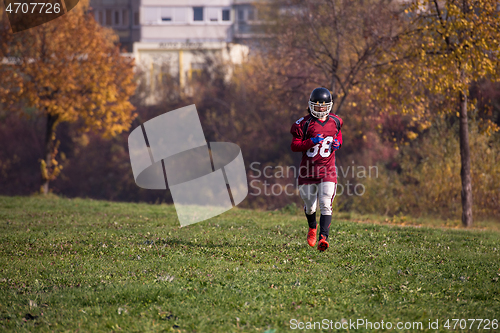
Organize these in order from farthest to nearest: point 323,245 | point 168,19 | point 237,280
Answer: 1. point 168,19
2. point 323,245
3. point 237,280

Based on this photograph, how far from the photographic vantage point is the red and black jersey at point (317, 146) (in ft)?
26.8

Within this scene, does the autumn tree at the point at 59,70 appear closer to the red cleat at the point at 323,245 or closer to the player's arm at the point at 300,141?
the player's arm at the point at 300,141

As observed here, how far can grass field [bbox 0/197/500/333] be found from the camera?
5.26 metres

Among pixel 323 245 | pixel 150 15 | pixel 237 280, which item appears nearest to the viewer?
pixel 237 280

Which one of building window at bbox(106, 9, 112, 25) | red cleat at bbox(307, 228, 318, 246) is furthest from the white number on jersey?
building window at bbox(106, 9, 112, 25)

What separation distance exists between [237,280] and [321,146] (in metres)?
2.85

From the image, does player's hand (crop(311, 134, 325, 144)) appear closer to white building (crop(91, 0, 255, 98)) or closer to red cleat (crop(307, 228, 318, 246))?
red cleat (crop(307, 228, 318, 246))

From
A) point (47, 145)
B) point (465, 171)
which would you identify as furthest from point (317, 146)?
point (47, 145)

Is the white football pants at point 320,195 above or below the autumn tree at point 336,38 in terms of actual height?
below

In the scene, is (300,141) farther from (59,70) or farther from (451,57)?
(59,70)

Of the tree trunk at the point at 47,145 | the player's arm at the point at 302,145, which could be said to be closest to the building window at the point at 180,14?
the tree trunk at the point at 47,145

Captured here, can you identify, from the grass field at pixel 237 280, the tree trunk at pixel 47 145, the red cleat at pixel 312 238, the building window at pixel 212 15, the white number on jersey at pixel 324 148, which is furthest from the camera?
→ the building window at pixel 212 15

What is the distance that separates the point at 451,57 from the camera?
586 inches

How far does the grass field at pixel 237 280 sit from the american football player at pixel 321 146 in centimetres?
93
